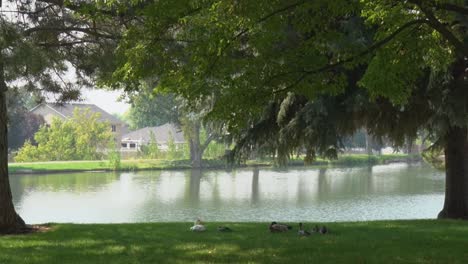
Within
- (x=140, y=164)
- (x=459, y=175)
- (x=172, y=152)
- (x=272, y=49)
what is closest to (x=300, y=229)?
(x=272, y=49)

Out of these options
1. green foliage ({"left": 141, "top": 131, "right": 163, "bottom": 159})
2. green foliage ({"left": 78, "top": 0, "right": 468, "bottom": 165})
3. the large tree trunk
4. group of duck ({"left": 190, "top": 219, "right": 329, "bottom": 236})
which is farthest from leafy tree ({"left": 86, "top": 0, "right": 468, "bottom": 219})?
green foliage ({"left": 141, "top": 131, "right": 163, "bottom": 159})

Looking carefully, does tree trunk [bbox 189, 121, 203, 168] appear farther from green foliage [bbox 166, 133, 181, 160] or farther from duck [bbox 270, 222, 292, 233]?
duck [bbox 270, 222, 292, 233]

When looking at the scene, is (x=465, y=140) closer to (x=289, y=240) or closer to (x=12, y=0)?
(x=289, y=240)

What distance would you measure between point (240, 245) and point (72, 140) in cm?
4951

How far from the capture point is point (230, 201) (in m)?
23.0

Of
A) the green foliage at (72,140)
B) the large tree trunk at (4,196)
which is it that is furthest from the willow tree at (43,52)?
the green foliage at (72,140)

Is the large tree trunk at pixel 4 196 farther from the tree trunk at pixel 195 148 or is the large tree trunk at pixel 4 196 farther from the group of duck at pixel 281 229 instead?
the tree trunk at pixel 195 148

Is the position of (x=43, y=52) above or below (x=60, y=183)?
above

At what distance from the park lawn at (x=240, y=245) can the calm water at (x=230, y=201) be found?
332 inches

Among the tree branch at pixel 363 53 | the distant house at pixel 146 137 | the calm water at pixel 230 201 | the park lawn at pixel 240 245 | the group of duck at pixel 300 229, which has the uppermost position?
the distant house at pixel 146 137

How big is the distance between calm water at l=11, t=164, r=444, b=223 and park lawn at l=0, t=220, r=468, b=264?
8.42 metres

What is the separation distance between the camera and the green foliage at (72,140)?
5206 centimetres

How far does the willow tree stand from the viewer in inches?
299

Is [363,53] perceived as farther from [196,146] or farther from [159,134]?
[159,134]
